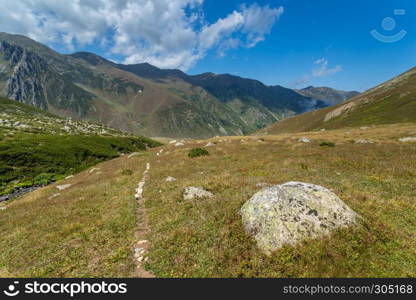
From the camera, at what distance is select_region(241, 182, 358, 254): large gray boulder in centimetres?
768

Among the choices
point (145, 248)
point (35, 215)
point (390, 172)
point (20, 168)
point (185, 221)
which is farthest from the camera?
point (20, 168)

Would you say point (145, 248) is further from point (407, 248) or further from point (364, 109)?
point (364, 109)

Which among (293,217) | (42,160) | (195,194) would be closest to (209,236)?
(293,217)

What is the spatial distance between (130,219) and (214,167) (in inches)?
515

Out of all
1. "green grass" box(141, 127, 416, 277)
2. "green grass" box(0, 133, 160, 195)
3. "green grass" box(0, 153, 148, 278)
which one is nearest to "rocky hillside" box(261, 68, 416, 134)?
"green grass" box(141, 127, 416, 277)

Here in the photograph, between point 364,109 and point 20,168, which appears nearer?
point 20,168

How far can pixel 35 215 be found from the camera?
15.2 metres

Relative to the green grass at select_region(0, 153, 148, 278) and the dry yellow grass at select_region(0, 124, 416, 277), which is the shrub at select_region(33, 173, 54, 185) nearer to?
the dry yellow grass at select_region(0, 124, 416, 277)

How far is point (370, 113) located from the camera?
139m

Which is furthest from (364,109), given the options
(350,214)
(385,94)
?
(350,214)

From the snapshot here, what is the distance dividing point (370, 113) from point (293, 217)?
565 feet

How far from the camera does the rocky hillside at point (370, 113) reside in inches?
4769

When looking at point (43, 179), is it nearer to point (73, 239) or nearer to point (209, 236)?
point (73, 239)

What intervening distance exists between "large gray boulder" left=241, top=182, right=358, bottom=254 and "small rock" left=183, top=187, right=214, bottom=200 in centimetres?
475
